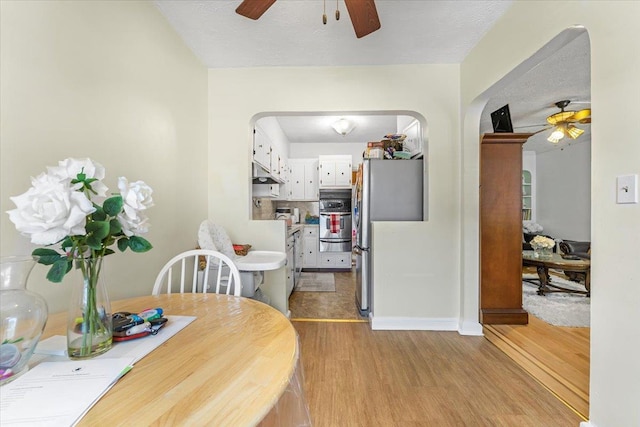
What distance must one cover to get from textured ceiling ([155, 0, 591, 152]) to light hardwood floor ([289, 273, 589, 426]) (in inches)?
99.4

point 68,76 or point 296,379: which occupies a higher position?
point 68,76

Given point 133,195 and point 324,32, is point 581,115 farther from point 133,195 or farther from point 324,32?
point 133,195

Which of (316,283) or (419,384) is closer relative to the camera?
(419,384)

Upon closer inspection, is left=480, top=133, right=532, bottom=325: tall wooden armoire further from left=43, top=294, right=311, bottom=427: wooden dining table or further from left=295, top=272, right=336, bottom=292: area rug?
left=43, top=294, right=311, bottom=427: wooden dining table

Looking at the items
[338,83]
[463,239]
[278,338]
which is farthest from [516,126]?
[278,338]

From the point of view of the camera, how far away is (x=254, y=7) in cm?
149

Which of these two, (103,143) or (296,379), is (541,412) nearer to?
(296,379)

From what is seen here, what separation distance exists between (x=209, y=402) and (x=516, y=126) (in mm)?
5666

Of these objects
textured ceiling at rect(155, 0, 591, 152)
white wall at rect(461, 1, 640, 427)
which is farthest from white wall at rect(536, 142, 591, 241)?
white wall at rect(461, 1, 640, 427)

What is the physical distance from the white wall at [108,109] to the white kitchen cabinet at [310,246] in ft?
9.49

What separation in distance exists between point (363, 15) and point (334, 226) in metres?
3.79

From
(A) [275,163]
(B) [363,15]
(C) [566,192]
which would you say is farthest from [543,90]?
(C) [566,192]

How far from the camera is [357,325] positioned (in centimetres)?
267

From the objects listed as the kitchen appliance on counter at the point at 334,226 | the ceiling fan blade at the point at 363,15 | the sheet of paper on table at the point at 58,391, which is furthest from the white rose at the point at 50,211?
the kitchen appliance on counter at the point at 334,226
